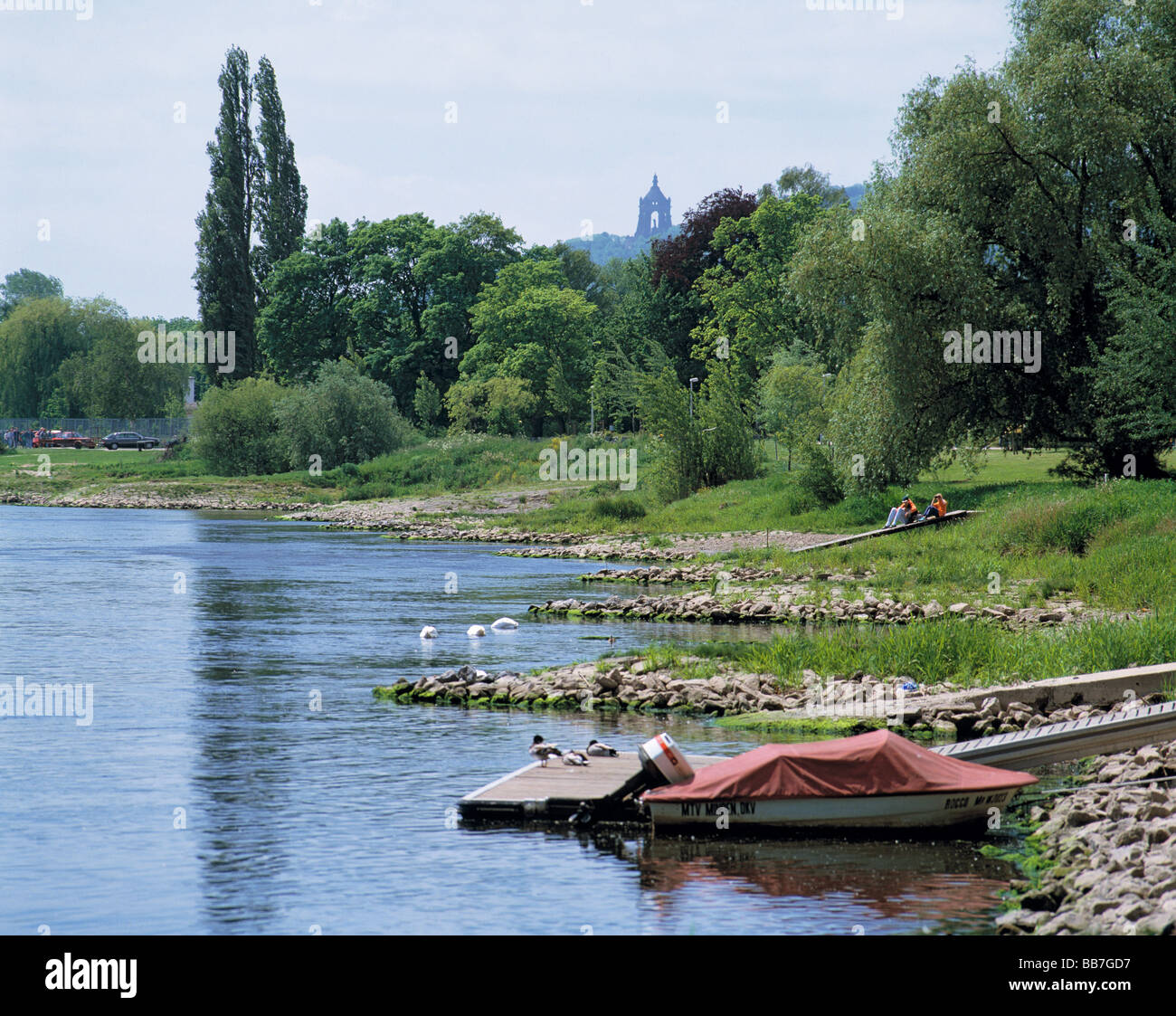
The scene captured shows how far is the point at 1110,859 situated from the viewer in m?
11.7

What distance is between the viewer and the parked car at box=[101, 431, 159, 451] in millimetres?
124694

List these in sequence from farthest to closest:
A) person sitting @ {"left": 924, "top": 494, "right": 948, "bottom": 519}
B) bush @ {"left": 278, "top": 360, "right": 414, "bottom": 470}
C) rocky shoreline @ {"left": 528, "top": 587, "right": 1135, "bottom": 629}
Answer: bush @ {"left": 278, "top": 360, "right": 414, "bottom": 470} → person sitting @ {"left": 924, "top": 494, "right": 948, "bottom": 519} → rocky shoreline @ {"left": 528, "top": 587, "right": 1135, "bottom": 629}

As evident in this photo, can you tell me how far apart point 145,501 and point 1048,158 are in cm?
6814

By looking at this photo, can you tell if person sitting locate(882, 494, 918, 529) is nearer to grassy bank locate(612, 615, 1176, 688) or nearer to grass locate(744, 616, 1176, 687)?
grassy bank locate(612, 615, 1176, 688)

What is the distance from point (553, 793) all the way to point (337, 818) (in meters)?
2.46

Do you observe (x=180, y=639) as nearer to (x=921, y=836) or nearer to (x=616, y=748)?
(x=616, y=748)

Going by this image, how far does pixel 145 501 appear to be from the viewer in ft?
300

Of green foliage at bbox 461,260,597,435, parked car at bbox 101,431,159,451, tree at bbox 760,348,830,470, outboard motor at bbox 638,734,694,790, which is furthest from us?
parked car at bbox 101,431,159,451

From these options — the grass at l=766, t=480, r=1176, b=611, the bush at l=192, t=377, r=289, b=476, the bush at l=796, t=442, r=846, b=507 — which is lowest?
the grass at l=766, t=480, r=1176, b=611

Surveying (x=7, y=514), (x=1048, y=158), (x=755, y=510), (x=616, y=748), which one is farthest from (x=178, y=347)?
(x=616, y=748)

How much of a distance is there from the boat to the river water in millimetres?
344

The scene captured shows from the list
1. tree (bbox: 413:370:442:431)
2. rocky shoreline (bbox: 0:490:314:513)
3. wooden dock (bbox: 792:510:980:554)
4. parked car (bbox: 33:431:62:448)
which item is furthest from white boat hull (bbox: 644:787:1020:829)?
parked car (bbox: 33:431:62:448)

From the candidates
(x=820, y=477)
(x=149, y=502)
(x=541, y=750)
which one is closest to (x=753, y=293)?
(x=149, y=502)

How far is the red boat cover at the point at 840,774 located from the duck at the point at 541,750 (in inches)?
105
